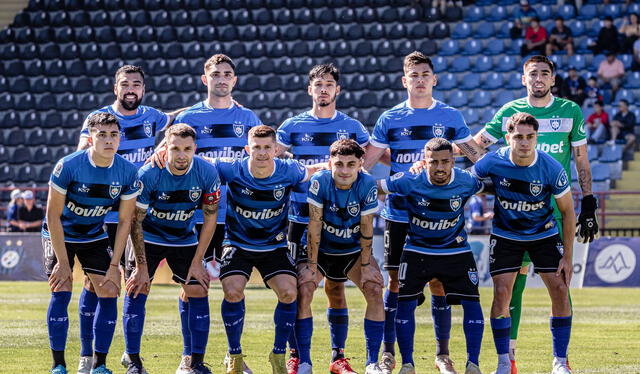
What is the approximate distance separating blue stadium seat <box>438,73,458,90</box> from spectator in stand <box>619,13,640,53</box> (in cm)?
399

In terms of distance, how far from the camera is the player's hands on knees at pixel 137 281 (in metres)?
8.63

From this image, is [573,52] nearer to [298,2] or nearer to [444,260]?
[298,2]

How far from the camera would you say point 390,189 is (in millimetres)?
9023

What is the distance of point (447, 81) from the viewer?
25938mm

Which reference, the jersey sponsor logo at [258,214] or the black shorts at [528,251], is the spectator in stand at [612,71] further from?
the jersey sponsor logo at [258,214]

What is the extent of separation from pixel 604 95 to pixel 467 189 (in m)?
16.5

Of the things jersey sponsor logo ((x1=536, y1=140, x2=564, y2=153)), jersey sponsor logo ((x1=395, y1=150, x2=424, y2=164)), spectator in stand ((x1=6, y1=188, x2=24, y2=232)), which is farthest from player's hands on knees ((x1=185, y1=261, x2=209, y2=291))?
spectator in stand ((x1=6, y1=188, x2=24, y2=232))

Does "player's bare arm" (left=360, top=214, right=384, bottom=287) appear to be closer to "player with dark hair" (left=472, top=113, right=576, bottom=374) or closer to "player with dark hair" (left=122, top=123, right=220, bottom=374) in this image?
"player with dark hair" (left=472, top=113, right=576, bottom=374)

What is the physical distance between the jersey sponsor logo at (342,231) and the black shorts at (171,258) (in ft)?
3.75

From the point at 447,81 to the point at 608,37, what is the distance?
3.89 meters

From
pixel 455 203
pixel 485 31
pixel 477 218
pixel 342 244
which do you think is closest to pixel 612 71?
pixel 485 31

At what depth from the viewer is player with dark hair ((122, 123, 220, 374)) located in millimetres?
8641

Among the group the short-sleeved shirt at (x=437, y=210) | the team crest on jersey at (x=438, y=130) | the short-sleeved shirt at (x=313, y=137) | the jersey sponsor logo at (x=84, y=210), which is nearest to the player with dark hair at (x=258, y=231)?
the short-sleeved shirt at (x=313, y=137)

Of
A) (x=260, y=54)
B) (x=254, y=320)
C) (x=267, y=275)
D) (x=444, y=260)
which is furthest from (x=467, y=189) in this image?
(x=260, y=54)
